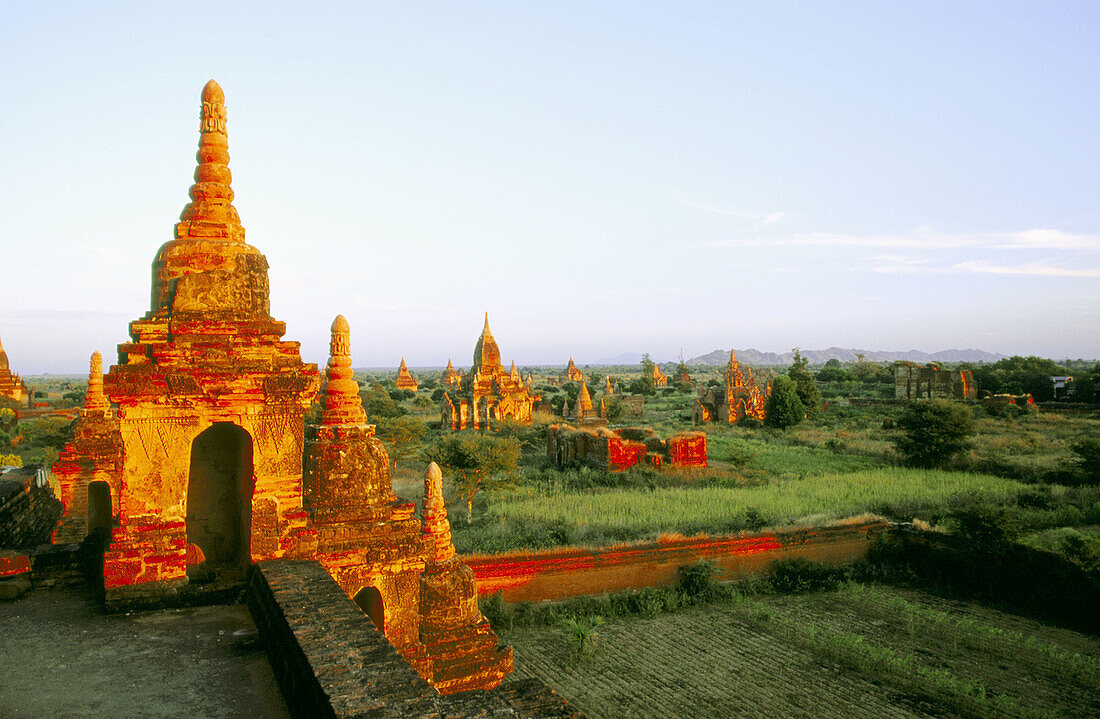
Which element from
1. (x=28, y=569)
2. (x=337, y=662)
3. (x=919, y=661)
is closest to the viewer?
(x=337, y=662)

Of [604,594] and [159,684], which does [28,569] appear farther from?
[604,594]

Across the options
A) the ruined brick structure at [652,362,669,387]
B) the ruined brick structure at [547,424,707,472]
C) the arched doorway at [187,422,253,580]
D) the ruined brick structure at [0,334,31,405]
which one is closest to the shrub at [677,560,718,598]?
the arched doorway at [187,422,253,580]

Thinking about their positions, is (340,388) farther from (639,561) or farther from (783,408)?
(783,408)

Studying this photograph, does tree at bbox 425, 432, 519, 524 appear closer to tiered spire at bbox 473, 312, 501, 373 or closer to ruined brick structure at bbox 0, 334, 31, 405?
tiered spire at bbox 473, 312, 501, 373

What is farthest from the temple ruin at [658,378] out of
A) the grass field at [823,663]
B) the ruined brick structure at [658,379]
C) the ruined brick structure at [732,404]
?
the grass field at [823,663]

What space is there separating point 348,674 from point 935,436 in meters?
27.4

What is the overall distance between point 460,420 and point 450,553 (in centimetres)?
3173

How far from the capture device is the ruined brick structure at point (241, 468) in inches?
209

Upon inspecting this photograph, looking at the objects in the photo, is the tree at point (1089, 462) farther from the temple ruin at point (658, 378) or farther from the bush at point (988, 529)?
the temple ruin at point (658, 378)

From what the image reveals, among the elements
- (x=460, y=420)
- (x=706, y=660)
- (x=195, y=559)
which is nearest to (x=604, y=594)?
(x=706, y=660)

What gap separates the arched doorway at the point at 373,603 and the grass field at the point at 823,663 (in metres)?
4.21

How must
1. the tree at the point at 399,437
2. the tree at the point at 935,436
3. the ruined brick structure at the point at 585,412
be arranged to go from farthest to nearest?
the ruined brick structure at the point at 585,412 < the tree at the point at 399,437 < the tree at the point at 935,436

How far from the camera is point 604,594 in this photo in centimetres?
1356

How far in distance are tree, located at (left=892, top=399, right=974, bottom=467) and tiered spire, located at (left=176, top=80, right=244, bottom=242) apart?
1038 inches
